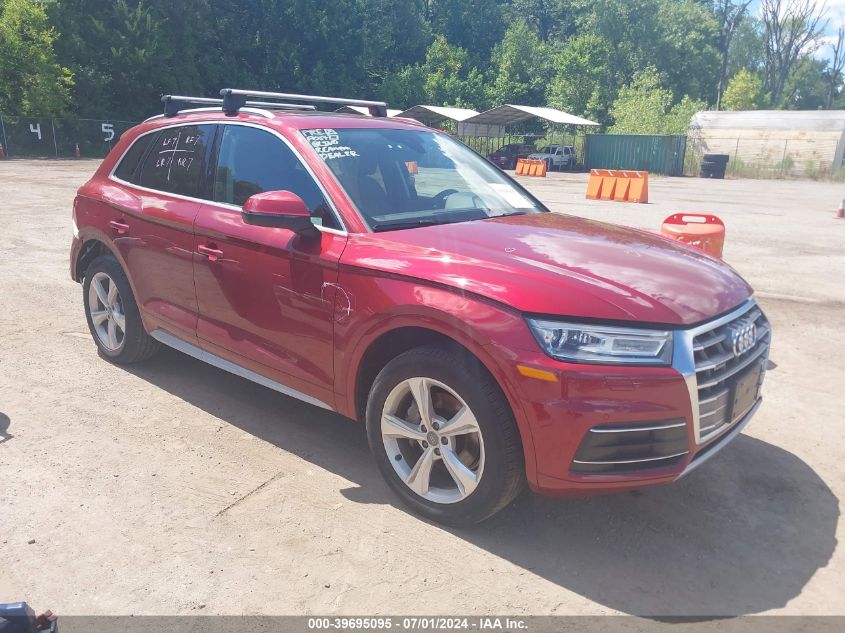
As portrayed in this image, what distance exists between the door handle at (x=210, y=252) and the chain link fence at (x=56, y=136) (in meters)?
32.2

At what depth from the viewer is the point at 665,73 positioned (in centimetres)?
6600

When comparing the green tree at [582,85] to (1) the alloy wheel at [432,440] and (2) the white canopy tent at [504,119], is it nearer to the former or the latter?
(2) the white canopy tent at [504,119]

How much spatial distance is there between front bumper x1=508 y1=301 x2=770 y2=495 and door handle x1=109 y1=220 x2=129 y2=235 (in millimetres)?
3201

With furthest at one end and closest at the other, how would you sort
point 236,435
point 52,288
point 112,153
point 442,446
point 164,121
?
1. point 52,288
2. point 112,153
3. point 164,121
4. point 236,435
5. point 442,446

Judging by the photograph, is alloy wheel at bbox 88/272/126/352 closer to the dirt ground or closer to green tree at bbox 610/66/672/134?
the dirt ground

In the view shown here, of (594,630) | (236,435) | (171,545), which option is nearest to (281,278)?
(236,435)

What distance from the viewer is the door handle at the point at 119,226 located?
4633 mm

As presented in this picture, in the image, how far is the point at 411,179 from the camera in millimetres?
3945

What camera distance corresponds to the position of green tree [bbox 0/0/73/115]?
110ft

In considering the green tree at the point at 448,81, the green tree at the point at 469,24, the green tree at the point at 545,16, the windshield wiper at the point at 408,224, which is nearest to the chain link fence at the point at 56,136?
the green tree at the point at 448,81

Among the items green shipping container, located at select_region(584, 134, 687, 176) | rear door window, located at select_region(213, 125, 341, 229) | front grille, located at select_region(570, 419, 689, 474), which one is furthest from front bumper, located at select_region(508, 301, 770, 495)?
green shipping container, located at select_region(584, 134, 687, 176)

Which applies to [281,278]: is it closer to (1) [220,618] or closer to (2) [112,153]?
(1) [220,618]

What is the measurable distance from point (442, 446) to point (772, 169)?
135 feet

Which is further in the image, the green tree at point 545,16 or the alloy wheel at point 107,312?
the green tree at point 545,16
